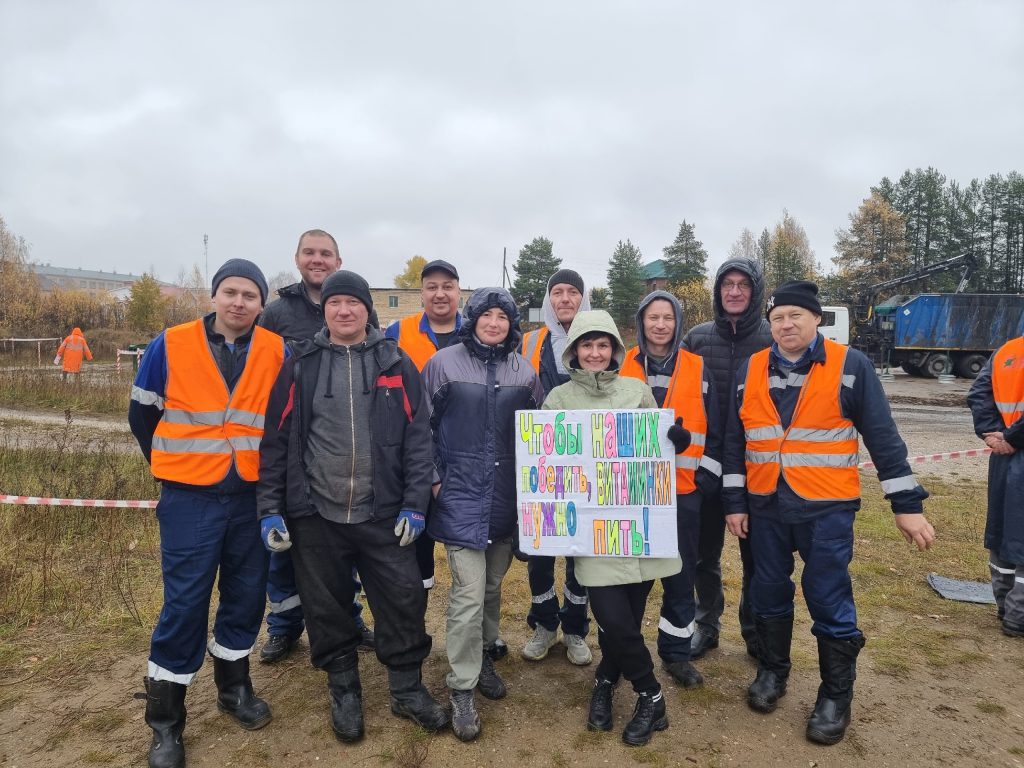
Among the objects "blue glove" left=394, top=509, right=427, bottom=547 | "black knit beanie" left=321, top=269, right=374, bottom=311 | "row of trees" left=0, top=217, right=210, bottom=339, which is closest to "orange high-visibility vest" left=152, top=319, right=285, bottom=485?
"black knit beanie" left=321, top=269, right=374, bottom=311

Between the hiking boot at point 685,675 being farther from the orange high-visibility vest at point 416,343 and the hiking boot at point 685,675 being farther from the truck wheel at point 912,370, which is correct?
the truck wheel at point 912,370

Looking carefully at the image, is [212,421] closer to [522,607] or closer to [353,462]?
[353,462]

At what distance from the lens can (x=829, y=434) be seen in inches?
120

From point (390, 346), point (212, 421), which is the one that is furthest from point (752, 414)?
point (212, 421)

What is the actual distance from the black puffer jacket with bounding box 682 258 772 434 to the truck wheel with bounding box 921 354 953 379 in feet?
84.8

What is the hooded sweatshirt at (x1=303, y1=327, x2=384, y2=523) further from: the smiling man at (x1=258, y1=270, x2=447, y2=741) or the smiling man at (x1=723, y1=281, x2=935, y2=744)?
the smiling man at (x1=723, y1=281, x2=935, y2=744)

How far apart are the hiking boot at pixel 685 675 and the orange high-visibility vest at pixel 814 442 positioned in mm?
1116

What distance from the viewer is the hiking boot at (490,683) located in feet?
10.9

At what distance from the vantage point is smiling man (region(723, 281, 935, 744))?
2.96 meters

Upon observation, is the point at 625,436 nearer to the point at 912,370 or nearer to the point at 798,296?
the point at 798,296

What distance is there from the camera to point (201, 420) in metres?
2.89

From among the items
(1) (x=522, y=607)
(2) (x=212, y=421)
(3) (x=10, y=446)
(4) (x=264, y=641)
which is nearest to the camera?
(2) (x=212, y=421)

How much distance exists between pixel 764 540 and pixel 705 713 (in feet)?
3.12

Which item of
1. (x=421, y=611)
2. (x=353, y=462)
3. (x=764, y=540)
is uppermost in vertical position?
(x=353, y=462)
